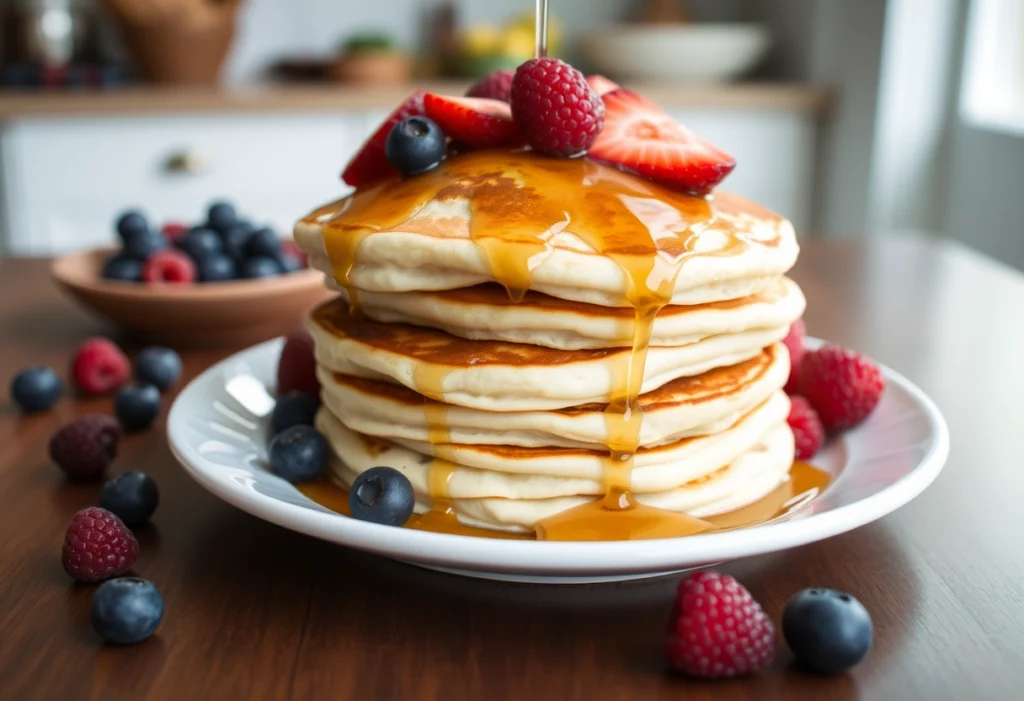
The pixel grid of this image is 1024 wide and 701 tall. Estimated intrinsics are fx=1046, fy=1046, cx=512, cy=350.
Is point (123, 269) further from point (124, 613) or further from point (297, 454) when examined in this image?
point (124, 613)

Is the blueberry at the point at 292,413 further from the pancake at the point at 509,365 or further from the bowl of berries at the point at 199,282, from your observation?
the bowl of berries at the point at 199,282

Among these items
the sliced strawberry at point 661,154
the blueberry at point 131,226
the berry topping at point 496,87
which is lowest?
the blueberry at point 131,226

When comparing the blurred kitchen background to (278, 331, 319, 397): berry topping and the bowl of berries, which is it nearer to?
the bowl of berries

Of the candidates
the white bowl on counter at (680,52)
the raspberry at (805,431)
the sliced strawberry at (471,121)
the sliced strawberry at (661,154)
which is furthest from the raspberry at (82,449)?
the white bowl on counter at (680,52)

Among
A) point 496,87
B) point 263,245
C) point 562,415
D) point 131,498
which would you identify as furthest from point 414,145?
point 263,245

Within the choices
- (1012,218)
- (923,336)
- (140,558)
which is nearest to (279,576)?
(140,558)

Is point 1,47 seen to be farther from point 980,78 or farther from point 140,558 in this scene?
point 140,558
